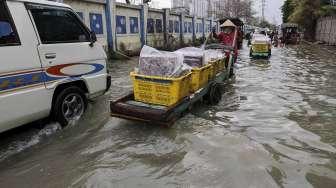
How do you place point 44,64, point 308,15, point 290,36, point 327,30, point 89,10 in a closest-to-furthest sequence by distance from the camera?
point 44,64, point 89,10, point 327,30, point 290,36, point 308,15

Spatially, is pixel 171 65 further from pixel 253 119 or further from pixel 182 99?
pixel 253 119

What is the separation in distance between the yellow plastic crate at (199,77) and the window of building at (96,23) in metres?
11.4

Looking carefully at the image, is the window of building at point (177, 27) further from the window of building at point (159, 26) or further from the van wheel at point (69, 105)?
the van wheel at point (69, 105)

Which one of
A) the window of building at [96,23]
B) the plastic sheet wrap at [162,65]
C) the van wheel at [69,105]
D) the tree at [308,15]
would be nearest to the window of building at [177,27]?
the window of building at [96,23]

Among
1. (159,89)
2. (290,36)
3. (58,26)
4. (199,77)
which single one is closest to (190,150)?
(159,89)

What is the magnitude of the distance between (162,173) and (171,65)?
228 cm

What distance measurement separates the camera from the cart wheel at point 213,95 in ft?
26.0

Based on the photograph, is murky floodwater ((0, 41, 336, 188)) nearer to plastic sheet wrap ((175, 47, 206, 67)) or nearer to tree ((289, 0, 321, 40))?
plastic sheet wrap ((175, 47, 206, 67))

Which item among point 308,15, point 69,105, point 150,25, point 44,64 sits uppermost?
point 308,15

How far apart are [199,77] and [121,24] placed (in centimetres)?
1442

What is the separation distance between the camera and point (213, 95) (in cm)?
802

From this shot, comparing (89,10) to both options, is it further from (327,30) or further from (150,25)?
(327,30)

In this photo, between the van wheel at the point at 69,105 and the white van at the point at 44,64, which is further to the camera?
the van wheel at the point at 69,105

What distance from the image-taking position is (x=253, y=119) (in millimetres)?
7043
